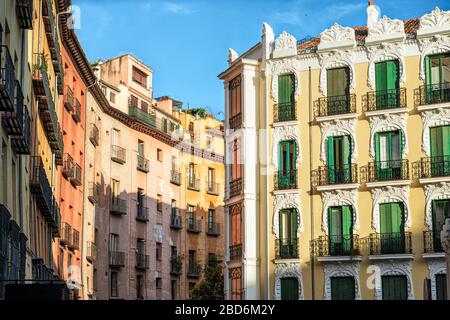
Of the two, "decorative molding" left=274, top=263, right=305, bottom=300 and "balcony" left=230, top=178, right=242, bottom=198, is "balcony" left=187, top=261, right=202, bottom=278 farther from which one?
"decorative molding" left=274, top=263, right=305, bottom=300

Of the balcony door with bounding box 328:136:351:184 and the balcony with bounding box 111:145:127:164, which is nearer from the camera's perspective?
the balcony door with bounding box 328:136:351:184

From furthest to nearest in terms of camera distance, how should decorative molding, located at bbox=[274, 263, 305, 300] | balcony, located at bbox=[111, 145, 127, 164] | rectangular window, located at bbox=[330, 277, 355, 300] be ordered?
balcony, located at bbox=[111, 145, 127, 164]
decorative molding, located at bbox=[274, 263, 305, 300]
rectangular window, located at bbox=[330, 277, 355, 300]

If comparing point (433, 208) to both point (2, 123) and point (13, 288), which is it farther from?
point (13, 288)

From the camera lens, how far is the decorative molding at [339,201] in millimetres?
49438

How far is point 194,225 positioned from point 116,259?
39.1ft

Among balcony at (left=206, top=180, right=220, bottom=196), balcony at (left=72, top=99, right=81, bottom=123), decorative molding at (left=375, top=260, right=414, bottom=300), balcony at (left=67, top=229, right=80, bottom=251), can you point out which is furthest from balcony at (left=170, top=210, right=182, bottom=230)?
decorative molding at (left=375, top=260, right=414, bottom=300)

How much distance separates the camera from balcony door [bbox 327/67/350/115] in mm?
51156

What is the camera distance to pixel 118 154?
237 ft

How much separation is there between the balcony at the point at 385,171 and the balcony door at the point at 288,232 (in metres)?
4.12

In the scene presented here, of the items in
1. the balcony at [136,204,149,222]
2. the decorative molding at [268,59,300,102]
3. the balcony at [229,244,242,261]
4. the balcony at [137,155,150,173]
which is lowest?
the balcony at [229,244,242,261]

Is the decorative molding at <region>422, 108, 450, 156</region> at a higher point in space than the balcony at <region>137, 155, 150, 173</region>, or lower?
lower

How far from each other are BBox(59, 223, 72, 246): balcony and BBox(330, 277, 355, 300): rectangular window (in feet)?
43.9

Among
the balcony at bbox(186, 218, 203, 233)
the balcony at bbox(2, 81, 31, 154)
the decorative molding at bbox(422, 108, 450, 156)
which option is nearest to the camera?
the balcony at bbox(2, 81, 31, 154)

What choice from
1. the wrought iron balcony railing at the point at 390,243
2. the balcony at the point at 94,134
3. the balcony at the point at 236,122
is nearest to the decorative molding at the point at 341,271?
the wrought iron balcony railing at the point at 390,243
